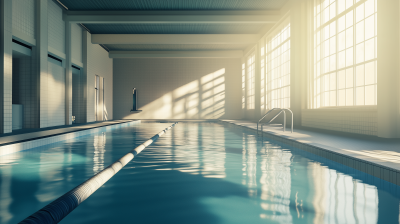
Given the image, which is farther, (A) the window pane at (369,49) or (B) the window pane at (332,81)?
(B) the window pane at (332,81)

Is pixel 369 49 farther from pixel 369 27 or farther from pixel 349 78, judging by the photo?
pixel 349 78

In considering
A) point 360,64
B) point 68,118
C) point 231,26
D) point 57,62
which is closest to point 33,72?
point 57,62

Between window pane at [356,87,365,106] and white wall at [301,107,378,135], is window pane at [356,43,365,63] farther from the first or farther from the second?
white wall at [301,107,378,135]

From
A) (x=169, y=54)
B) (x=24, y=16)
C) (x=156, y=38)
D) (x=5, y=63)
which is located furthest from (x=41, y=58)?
(x=169, y=54)

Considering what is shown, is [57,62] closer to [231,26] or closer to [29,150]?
[29,150]

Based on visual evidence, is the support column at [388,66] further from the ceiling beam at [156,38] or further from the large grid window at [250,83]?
the large grid window at [250,83]

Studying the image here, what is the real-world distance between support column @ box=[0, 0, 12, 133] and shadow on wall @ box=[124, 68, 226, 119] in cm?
1164

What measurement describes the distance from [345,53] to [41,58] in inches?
323

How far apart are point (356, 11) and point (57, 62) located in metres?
9.10

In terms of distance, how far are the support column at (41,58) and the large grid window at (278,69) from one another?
26.1 feet

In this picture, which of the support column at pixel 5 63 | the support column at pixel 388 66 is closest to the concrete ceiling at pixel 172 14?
the support column at pixel 5 63

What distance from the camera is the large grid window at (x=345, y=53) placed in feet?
19.5

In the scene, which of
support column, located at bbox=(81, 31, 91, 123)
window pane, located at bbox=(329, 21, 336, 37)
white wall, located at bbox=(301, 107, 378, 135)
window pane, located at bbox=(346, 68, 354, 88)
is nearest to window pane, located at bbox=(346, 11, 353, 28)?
window pane, located at bbox=(329, 21, 336, 37)

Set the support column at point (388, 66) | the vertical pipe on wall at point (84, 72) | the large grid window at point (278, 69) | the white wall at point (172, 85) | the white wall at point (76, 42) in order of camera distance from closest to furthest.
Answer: the support column at point (388, 66), the large grid window at point (278, 69), the white wall at point (76, 42), the vertical pipe on wall at point (84, 72), the white wall at point (172, 85)
